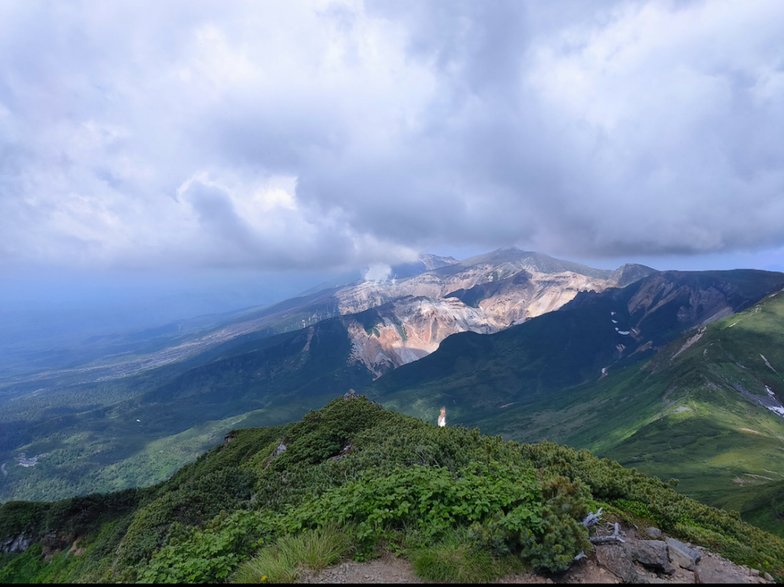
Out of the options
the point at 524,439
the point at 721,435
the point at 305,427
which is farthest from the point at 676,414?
the point at 305,427

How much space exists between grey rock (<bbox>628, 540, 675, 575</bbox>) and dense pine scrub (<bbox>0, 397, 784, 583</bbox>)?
1.43 meters

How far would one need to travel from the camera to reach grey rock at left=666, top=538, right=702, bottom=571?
37.4 feet

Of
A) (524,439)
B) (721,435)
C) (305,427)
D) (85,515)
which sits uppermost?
(305,427)

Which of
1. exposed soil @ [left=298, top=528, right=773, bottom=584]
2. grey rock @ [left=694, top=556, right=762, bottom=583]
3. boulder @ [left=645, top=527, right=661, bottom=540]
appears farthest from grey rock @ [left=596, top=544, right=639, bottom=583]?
boulder @ [left=645, top=527, right=661, bottom=540]

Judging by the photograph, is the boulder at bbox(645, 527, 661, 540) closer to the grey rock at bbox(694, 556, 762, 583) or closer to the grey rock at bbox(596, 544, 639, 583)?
the grey rock at bbox(694, 556, 762, 583)

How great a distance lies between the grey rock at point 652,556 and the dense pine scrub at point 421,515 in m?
1.43

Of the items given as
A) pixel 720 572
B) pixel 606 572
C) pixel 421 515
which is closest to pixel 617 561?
pixel 606 572

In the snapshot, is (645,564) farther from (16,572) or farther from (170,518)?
(16,572)

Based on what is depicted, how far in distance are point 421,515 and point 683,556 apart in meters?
7.13

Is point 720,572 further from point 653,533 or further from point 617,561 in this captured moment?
point 617,561

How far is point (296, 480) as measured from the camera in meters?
20.5

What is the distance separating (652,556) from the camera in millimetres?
11133

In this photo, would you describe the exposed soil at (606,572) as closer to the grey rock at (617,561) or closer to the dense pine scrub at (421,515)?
the grey rock at (617,561)

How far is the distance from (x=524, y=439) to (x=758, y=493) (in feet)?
403
